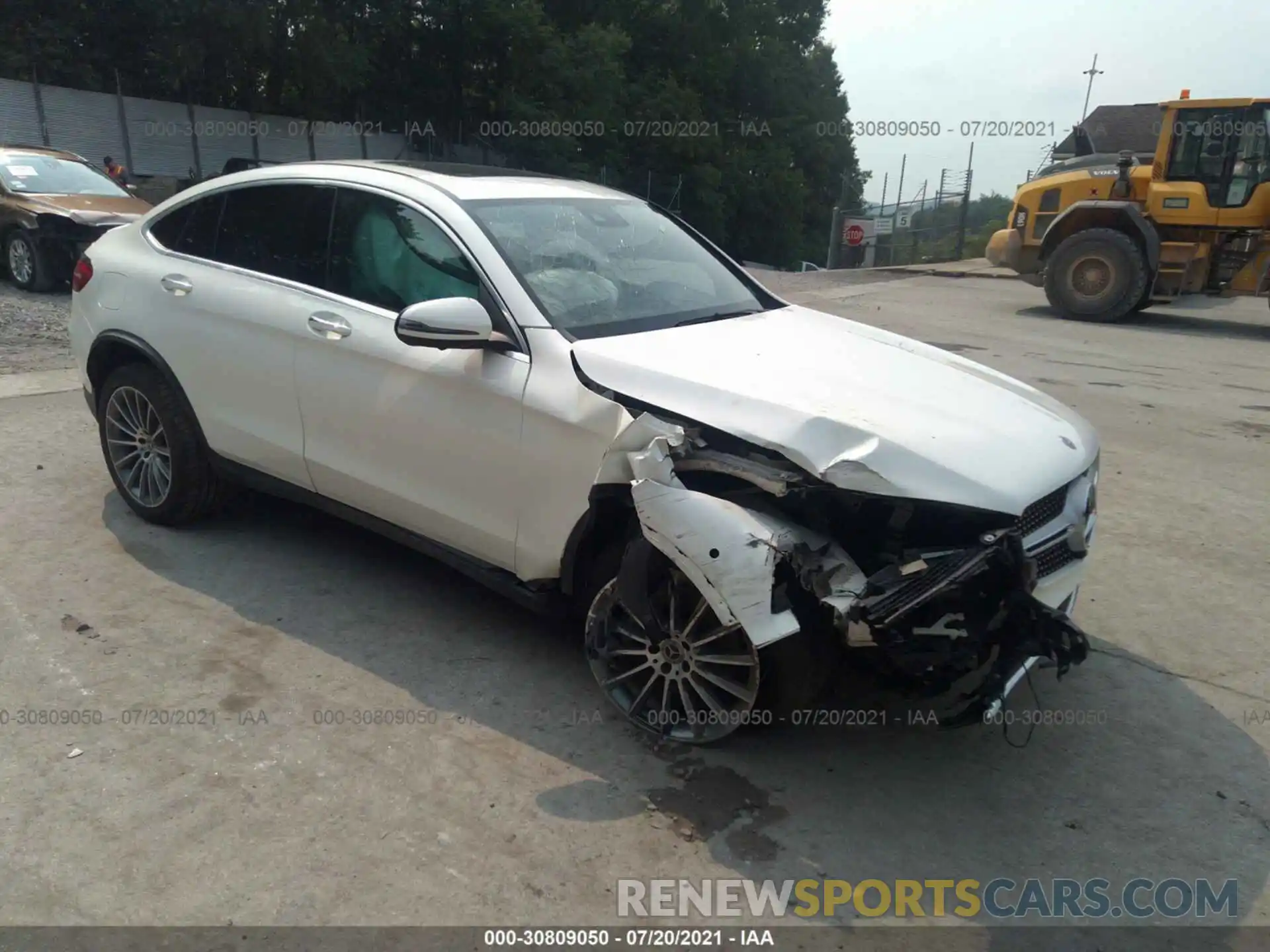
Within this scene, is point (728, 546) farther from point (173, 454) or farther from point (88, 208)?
point (88, 208)

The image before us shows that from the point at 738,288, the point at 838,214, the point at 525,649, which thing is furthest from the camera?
the point at 838,214

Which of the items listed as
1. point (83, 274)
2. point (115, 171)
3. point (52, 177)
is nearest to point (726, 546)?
point (83, 274)

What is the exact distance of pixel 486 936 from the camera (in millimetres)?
2568

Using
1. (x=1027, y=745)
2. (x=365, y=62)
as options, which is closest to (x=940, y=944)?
(x=1027, y=745)

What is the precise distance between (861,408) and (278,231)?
265 cm

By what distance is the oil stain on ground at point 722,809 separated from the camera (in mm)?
2922

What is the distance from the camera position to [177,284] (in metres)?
4.60

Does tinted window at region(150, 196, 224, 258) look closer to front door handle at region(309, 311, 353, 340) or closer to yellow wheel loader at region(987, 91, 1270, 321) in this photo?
front door handle at region(309, 311, 353, 340)

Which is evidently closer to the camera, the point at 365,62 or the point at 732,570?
the point at 732,570

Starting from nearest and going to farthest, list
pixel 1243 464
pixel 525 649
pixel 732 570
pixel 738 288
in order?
pixel 732 570
pixel 525 649
pixel 738 288
pixel 1243 464

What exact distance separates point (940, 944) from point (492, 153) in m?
33.7

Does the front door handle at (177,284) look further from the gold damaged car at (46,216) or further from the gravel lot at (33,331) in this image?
the gold damaged car at (46,216)

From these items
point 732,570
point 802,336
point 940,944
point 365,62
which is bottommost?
point 940,944

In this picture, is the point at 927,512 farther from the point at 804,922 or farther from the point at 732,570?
the point at 804,922
